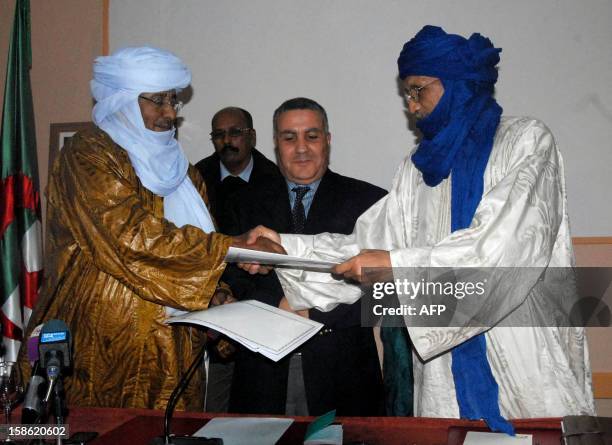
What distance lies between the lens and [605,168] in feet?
13.0

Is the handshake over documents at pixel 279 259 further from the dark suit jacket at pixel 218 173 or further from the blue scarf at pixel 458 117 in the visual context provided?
the dark suit jacket at pixel 218 173

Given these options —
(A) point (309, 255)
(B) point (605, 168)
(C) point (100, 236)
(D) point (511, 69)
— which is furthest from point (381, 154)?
(C) point (100, 236)

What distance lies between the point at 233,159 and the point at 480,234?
2.23 metres

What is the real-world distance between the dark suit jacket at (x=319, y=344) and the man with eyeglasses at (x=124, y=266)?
→ 0.26m

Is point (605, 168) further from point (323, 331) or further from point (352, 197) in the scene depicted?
point (323, 331)

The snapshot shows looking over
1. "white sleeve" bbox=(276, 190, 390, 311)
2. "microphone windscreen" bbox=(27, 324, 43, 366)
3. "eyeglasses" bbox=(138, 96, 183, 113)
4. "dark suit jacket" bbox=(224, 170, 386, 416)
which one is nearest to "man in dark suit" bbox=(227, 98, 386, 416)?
"dark suit jacket" bbox=(224, 170, 386, 416)

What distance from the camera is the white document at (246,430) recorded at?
1689 millimetres

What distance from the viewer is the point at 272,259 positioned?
2.16 meters

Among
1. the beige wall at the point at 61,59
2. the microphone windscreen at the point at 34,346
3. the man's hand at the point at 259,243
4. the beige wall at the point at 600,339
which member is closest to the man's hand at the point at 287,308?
the man's hand at the point at 259,243

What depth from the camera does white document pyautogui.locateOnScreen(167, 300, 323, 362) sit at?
5.81ft

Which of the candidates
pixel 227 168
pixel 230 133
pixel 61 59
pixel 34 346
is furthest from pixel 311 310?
pixel 61 59

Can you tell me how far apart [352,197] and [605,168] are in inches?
76.2

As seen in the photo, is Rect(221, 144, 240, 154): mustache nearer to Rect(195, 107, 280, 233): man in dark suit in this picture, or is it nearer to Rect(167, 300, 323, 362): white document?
Rect(195, 107, 280, 233): man in dark suit

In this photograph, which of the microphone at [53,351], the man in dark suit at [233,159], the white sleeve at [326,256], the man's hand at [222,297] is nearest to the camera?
the microphone at [53,351]
